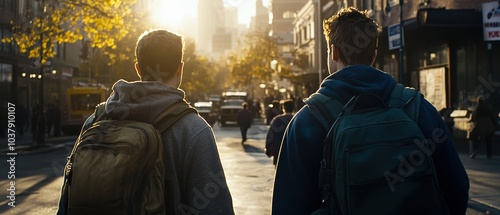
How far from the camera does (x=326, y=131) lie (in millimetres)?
2625

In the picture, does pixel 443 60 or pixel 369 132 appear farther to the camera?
pixel 443 60

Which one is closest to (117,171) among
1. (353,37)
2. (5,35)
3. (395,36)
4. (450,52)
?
(353,37)

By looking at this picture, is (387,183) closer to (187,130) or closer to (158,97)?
(187,130)

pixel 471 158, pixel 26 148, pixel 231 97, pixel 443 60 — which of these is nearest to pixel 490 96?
pixel 443 60

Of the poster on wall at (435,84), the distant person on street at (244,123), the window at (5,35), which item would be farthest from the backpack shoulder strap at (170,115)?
the window at (5,35)

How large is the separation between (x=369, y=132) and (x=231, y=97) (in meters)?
56.4

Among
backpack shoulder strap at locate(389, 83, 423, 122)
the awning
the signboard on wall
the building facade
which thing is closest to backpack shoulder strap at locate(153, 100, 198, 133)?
backpack shoulder strap at locate(389, 83, 423, 122)

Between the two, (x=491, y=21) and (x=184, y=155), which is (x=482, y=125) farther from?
(x=184, y=155)

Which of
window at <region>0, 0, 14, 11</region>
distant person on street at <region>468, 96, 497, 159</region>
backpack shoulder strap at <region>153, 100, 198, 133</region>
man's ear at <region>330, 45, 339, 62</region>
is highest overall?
window at <region>0, 0, 14, 11</region>

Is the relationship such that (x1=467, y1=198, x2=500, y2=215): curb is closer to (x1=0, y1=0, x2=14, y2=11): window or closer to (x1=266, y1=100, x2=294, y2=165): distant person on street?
(x1=266, y1=100, x2=294, y2=165): distant person on street

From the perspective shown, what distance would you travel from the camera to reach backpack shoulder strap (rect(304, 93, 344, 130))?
8.58 ft

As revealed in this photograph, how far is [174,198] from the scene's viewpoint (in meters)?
2.71

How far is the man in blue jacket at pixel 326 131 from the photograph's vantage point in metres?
2.65

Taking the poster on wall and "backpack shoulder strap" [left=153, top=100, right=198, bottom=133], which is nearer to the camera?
"backpack shoulder strap" [left=153, top=100, right=198, bottom=133]
